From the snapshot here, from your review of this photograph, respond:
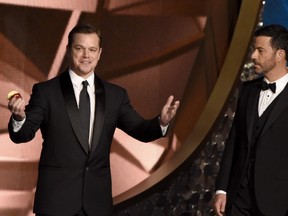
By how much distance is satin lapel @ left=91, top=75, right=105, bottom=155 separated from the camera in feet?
7.76

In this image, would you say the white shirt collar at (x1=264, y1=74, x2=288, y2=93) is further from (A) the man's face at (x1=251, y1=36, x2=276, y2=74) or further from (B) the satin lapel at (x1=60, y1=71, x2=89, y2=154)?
(B) the satin lapel at (x1=60, y1=71, x2=89, y2=154)

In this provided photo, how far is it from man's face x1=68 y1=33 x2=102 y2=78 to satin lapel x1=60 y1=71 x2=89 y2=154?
0.06 m

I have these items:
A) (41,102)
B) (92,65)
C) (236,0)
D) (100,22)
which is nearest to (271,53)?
(92,65)

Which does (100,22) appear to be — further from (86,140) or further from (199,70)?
(86,140)

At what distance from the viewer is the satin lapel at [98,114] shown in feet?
7.76

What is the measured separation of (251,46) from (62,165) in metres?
1.38

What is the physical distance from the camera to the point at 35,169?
371 cm

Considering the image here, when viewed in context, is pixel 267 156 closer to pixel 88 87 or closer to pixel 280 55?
pixel 280 55

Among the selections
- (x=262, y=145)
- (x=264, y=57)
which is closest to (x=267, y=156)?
(x=262, y=145)

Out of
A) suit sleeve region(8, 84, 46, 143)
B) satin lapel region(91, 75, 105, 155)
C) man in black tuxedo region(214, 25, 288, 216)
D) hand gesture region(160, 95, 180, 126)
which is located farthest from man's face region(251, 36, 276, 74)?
suit sleeve region(8, 84, 46, 143)

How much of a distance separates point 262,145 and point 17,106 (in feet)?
2.62

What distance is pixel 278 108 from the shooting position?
2.46 m

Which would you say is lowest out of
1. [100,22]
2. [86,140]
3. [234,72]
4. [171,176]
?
[171,176]

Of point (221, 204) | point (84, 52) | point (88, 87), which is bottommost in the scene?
point (221, 204)
